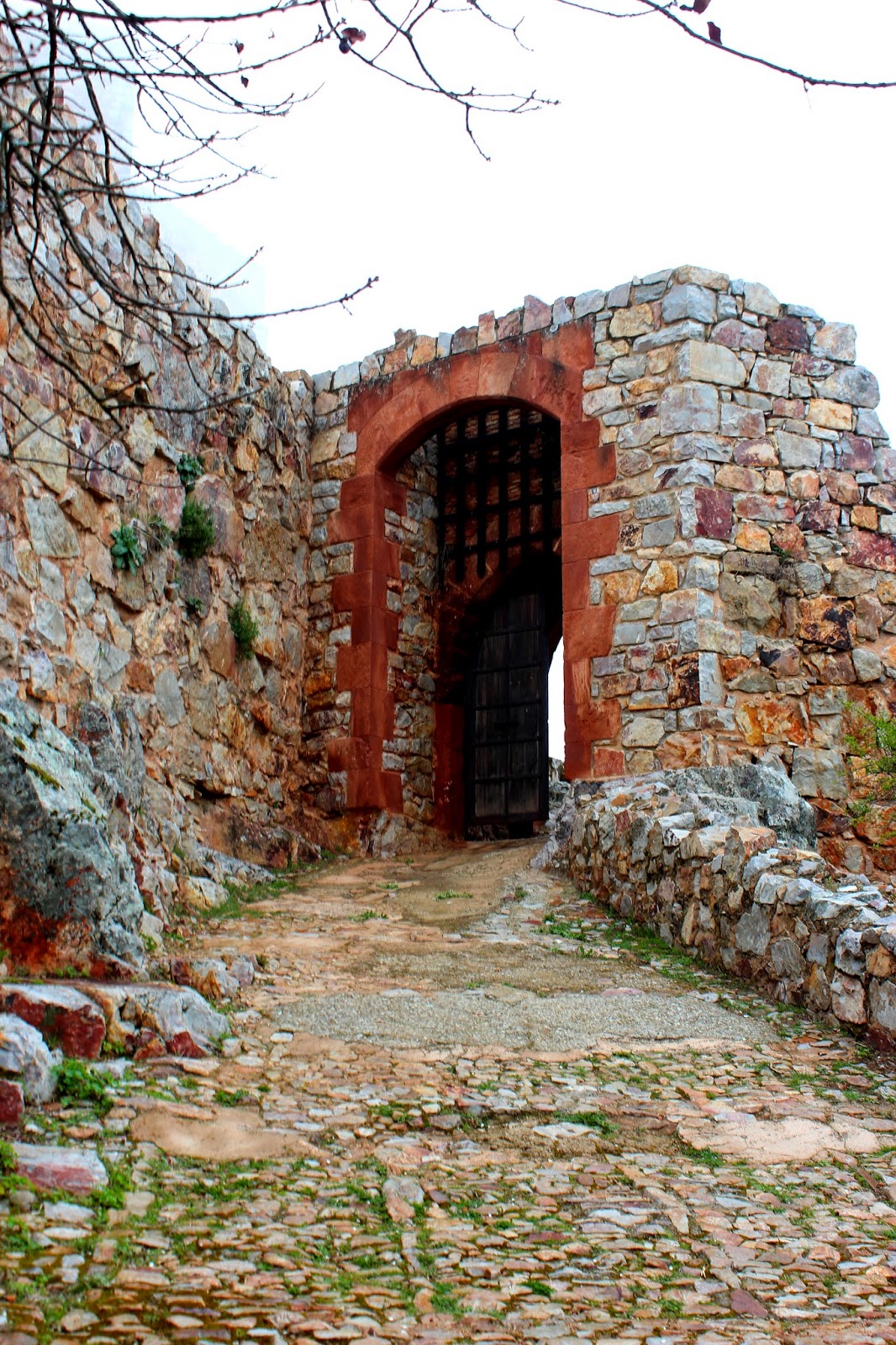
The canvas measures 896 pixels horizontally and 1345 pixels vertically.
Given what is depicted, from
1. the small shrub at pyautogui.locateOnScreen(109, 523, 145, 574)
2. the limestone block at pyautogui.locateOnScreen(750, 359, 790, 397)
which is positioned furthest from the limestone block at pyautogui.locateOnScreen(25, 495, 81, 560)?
the limestone block at pyautogui.locateOnScreen(750, 359, 790, 397)

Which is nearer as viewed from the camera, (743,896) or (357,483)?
(743,896)

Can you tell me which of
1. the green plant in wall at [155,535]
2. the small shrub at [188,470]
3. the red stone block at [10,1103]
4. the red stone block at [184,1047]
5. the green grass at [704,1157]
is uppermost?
the small shrub at [188,470]

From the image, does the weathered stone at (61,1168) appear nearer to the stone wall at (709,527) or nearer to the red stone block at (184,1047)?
the red stone block at (184,1047)

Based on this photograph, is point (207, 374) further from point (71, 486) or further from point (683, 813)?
point (683, 813)

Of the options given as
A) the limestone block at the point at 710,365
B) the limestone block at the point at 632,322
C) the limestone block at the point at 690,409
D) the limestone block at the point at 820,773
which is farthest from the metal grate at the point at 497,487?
the limestone block at the point at 820,773

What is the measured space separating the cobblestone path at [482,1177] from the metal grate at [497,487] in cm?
539

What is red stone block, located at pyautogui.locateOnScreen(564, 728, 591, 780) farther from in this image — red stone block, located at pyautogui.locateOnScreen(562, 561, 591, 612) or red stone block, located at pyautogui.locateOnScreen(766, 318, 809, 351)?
red stone block, located at pyautogui.locateOnScreen(766, 318, 809, 351)

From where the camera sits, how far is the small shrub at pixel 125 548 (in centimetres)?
763

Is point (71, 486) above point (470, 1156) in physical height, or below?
above

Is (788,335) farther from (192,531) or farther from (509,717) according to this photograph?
(192,531)

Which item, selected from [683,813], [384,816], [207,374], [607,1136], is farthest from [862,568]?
[607,1136]

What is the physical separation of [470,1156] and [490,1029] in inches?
47.7

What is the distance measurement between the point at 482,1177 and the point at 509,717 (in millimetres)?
7331

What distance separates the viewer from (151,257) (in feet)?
26.5
